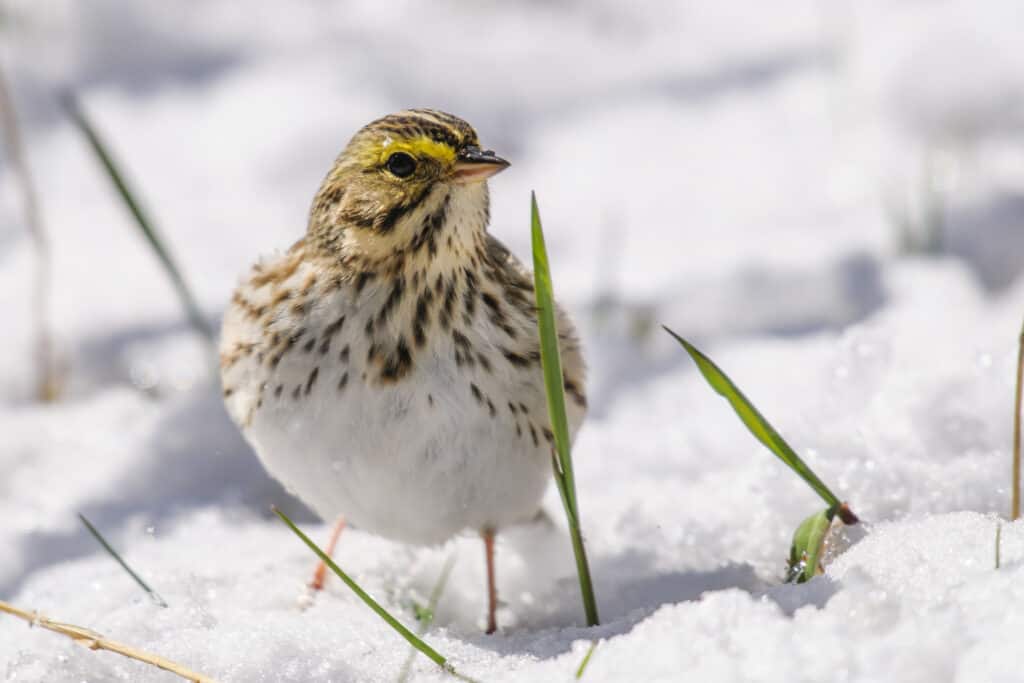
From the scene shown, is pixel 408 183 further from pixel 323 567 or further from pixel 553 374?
pixel 323 567

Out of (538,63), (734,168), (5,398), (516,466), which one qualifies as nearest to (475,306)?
(516,466)

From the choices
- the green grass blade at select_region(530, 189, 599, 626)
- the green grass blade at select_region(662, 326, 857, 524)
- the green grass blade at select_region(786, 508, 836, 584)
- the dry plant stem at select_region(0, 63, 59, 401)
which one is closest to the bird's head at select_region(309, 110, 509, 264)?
the green grass blade at select_region(530, 189, 599, 626)

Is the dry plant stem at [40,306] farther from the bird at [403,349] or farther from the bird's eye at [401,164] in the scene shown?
the bird's eye at [401,164]

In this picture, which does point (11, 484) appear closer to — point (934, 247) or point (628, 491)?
point (628, 491)

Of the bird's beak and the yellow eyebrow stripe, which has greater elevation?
the yellow eyebrow stripe

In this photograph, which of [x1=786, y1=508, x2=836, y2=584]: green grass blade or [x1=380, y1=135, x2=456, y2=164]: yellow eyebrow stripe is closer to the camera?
[x1=786, y1=508, x2=836, y2=584]: green grass blade

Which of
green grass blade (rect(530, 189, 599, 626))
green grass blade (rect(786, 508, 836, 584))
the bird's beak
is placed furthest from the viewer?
the bird's beak

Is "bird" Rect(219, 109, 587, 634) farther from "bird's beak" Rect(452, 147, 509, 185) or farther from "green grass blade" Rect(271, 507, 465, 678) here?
"green grass blade" Rect(271, 507, 465, 678)
